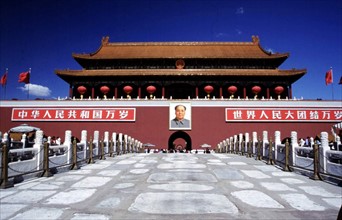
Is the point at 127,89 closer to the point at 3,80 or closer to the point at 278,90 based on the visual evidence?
the point at 3,80

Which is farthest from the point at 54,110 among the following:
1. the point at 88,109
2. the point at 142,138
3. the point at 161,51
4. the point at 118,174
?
the point at 118,174

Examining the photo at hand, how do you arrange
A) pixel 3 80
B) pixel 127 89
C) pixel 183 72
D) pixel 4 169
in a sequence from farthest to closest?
1. pixel 127 89
2. pixel 183 72
3. pixel 3 80
4. pixel 4 169

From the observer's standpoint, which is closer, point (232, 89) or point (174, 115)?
point (174, 115)

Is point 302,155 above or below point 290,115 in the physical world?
below

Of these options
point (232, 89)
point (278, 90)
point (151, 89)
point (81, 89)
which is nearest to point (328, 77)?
point (278, 90)

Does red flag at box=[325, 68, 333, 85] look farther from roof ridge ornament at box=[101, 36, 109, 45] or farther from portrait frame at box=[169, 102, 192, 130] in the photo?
roof ridge ornament at box=[101, 36, 109, 45]

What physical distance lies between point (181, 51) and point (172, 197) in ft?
79.8

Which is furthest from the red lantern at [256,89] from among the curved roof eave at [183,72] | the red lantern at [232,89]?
the red lantern at [232,89]

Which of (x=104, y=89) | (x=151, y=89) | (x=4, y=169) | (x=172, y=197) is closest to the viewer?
(x=172, y=197)

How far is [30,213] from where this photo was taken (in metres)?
4.32

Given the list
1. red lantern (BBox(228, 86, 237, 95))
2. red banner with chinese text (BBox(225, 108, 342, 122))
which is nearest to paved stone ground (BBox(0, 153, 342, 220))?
red banner with chinese text (BBox(225, 108, 342, 122))

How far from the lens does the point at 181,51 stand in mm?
28344

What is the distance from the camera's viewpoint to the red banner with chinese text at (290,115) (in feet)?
73.2

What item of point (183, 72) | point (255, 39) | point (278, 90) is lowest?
point (278, 90)
